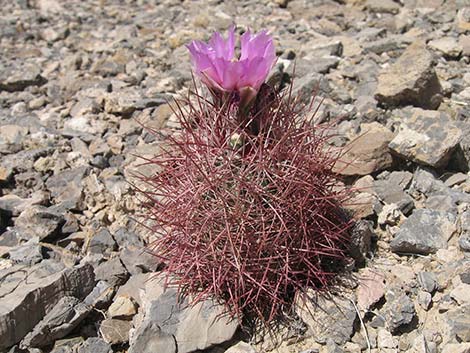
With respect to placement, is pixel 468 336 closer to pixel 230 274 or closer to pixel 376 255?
pixel 376 255

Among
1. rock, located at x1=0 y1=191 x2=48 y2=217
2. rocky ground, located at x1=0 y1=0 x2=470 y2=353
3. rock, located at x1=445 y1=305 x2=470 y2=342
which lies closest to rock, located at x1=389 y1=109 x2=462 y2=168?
rocky ground, located at x1=0 y1=0 x2=470 y2=353

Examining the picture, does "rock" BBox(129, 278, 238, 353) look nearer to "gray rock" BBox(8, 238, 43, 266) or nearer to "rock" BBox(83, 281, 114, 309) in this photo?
"rock" BBox(83, 281, 114, 309)

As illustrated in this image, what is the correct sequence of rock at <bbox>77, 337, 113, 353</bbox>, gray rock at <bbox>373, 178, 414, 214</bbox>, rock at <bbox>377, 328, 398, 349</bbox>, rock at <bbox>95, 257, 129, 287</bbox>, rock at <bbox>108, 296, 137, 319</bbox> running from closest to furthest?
rock at <bbox>377, 328, 398, 349</bbox> → rock at <bbox>77, 337, 113, 353</bbox> → rock at <bbox>108, 296, 137, 319</bbox> → rock at <bbox>95, 257, 129, 287</bbox> → gray rock at <bbox>373, 178, 414, 214</bbox>

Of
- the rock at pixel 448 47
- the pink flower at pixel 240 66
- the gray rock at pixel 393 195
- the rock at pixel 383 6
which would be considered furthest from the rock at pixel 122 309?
the rock at pixel 383 6

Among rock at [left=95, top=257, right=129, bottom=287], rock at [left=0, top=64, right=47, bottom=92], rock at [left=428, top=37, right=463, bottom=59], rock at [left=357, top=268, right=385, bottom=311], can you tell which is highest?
rock at [left=428, top=37, right=463, bottom=59]

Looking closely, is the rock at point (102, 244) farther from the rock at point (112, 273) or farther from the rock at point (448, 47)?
the rock at point (448, 47)

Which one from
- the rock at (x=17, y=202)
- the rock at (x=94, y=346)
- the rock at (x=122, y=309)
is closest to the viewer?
the rock at (x=94, y=346)

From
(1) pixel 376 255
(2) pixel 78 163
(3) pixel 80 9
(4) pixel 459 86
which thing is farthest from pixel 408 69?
(3) pixel 80 9
